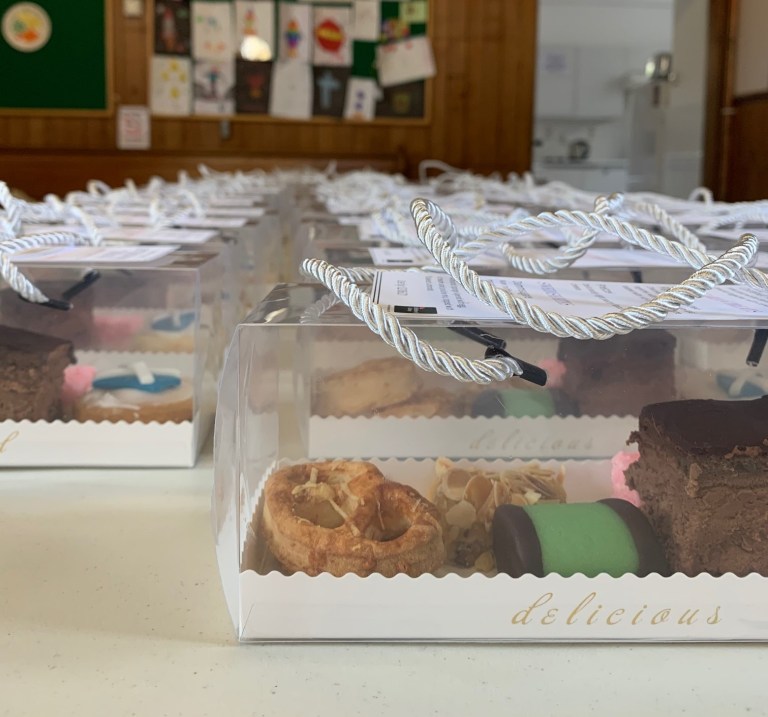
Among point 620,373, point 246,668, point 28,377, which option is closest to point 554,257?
point 620,373

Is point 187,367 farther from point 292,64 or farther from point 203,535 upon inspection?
point 292,64

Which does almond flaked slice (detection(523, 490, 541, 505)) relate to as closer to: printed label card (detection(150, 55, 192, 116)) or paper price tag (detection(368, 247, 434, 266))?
paper price tag (detection(368, 247, 434, 266))

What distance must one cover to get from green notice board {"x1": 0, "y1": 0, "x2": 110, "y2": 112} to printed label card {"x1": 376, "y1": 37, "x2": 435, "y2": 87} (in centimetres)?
157

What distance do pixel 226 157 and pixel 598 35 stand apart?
4.30 meters

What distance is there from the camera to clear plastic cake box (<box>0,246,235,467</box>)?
0.76m

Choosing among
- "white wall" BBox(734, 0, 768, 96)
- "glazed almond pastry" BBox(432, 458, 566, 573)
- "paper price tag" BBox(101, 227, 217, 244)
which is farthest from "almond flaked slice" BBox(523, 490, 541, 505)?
"white wall" BBox(734, 0, 768, 96)

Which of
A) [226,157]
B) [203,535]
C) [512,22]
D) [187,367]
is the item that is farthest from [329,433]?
[512,22]

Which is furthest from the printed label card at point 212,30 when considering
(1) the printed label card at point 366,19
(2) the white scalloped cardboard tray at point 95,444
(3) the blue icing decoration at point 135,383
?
(2) the white scalloped cardboard tray at point 95,444

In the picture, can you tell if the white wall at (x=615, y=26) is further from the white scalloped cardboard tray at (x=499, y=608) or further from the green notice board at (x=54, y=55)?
the white scalloped cardboard tray at (x=499, y=608)

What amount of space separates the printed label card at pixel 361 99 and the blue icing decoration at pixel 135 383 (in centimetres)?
456

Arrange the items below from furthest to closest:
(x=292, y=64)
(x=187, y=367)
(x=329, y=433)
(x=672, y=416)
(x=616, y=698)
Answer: (x=292, y=64) → (x=187, y=367) → (x=329, y=433) → (x=672, y=416) → (x=616, y=698)

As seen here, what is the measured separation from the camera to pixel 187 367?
85cm

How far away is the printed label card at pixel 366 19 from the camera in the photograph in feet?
16.8

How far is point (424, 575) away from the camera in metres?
0.46
